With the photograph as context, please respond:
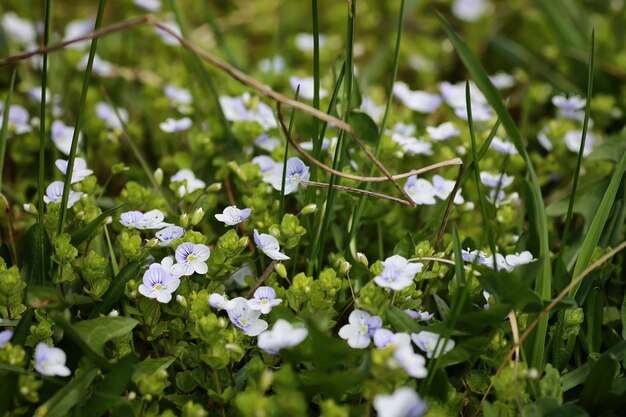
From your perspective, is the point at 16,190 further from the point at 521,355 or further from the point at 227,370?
the point at 521,355

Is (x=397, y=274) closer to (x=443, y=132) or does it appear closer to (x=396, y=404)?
(x=396, y=404)

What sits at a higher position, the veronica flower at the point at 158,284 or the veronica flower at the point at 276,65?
the veronica flower at the point at 276,65

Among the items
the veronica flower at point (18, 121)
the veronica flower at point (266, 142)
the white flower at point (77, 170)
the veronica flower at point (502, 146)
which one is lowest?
the veronica flower at point (502, 146)

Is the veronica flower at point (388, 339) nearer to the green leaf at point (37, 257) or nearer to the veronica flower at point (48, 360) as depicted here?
the veronica flower at point (48, 360)

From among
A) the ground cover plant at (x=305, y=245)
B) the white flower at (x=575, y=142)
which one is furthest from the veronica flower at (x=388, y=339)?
the white flower at (x=575, y=142)

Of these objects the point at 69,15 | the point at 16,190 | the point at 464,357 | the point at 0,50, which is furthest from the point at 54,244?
the point at 69,15

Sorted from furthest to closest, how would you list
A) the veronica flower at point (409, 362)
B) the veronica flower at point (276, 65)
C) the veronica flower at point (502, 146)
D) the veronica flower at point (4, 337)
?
the veronica flower at point (276, 65), the veronica flower at point (502, 146), the veronica flower at point (4, 337), the veronica flower at point (409, 362)

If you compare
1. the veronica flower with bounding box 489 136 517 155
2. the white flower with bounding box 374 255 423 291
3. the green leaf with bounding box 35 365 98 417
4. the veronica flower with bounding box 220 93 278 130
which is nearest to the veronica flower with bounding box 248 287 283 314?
the white flower with bounding box 374 255 423 291
